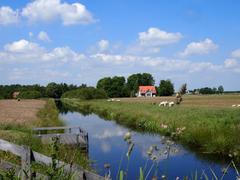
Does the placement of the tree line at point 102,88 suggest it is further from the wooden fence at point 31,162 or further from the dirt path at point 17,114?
the wooden fence at point 31,162

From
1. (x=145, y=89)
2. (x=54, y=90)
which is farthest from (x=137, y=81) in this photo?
(x=54, y=90)

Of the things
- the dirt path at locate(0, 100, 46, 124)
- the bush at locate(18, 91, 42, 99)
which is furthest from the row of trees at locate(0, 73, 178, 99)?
the dirt path at locate(0, 100, 46, 124)

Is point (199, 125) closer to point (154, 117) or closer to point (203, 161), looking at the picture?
point (203, 161)

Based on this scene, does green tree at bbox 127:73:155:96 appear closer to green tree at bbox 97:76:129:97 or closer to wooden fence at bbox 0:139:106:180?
green tree at bbox 97:76:129:97

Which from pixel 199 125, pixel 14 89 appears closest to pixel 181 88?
pixel 199 125

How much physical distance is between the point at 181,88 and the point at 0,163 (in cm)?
481

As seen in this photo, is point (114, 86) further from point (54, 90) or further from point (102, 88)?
point (54, 90)

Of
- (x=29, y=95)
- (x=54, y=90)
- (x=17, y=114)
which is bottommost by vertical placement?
(x=17, y=114)

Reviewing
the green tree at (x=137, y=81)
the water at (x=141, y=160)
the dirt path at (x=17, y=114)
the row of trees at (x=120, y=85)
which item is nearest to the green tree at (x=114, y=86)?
the row of trees at (x=120, y=85)

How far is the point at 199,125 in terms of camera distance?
84.0 feet

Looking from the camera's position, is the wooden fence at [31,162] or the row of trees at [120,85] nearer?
the wooden fence at [31,162]

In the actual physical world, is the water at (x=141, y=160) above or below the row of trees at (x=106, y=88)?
below

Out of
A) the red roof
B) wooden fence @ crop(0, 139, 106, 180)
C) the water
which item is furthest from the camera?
the red roof

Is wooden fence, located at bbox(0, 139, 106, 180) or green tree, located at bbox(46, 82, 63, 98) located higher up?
green tree, located at bbox(46, 82, 63, 98)
